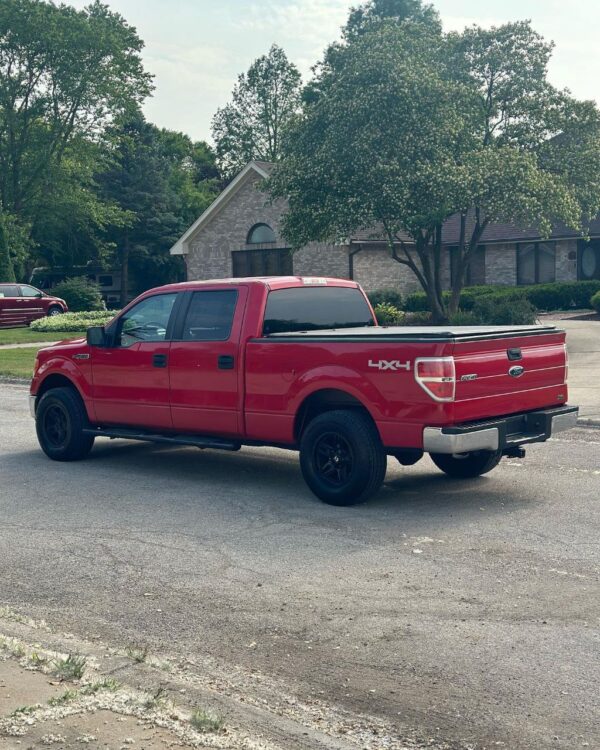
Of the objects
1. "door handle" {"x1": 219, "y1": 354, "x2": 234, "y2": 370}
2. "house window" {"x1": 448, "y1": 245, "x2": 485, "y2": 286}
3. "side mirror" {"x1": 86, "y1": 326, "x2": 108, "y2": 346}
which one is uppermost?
"house window" {"x1": 448, "y1": 245, "x2": 485, "y2": 286}

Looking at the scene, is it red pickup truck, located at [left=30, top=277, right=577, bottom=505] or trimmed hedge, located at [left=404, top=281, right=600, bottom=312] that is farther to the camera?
trimmed hedge, located at [left=404, top=281, right=600, bottom=312]

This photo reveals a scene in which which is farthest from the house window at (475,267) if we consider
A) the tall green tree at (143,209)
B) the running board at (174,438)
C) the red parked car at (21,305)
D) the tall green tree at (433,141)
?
the running board at (174,438)

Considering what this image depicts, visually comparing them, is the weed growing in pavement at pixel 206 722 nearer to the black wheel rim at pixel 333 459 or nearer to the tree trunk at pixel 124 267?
the black wheel rim at pixel 333 459

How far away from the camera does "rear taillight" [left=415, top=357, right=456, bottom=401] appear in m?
7.89

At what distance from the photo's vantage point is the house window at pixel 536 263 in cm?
4150

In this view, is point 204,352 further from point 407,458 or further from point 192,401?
point 407,458

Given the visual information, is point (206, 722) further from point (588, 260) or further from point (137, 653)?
point (588, 260)

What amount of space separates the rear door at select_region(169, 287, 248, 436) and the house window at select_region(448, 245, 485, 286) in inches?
1354

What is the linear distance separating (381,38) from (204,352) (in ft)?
64.4

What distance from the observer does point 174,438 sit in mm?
9945

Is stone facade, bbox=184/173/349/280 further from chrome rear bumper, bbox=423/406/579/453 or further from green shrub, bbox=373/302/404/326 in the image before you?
chrome rear bumper, bbox=423/406/579/453

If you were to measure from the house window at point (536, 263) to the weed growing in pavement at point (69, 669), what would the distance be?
127ft

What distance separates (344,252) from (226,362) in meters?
31.2

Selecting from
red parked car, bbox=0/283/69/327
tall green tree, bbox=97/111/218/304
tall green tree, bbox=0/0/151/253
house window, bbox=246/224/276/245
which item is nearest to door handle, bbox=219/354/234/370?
red parked car, bbox=0/283/69/327
